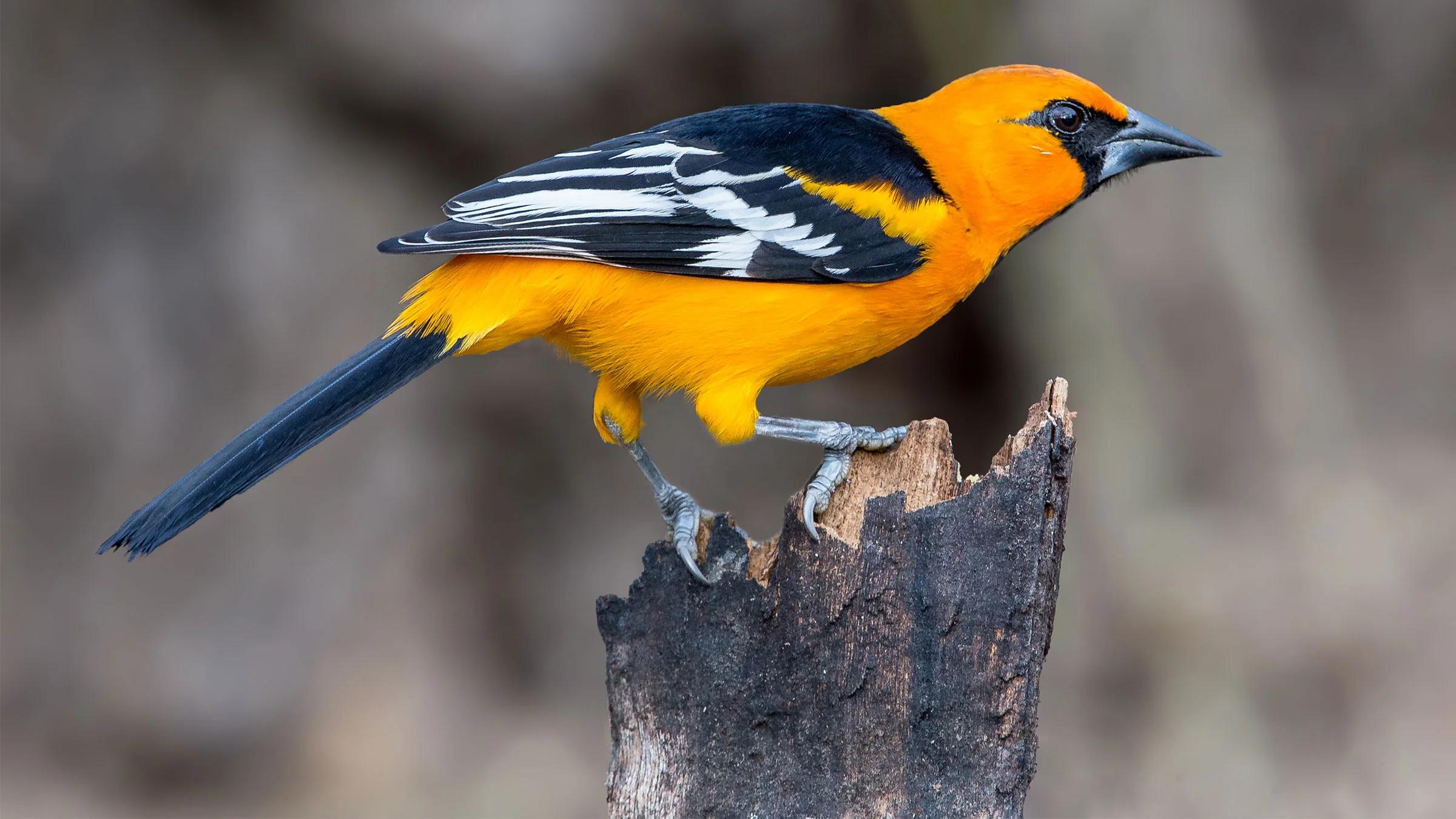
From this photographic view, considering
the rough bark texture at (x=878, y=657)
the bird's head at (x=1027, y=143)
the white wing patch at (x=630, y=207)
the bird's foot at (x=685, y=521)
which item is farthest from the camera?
the bird's head at (x=1027, y=143)

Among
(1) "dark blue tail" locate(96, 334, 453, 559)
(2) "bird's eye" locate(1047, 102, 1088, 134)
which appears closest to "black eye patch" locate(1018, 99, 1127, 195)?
(2) "bird's eye" locate(1047, 102, 1088, 134)

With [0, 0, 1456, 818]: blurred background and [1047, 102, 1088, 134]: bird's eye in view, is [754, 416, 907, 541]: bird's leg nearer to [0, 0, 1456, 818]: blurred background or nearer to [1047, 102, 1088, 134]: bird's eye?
[1047, 102, 1088, 134]: bird's eye

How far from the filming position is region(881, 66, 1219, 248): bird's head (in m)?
3.72

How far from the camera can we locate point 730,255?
338 cm

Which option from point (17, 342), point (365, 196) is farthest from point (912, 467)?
point (17, 342)

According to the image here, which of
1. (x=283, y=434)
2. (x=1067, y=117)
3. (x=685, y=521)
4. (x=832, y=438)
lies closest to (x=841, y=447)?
(x=832, y=438)

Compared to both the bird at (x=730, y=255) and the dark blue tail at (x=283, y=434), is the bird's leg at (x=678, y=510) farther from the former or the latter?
the dark blue tail at (x=283, y=434)

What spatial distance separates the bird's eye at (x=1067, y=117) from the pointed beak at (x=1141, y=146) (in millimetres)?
121

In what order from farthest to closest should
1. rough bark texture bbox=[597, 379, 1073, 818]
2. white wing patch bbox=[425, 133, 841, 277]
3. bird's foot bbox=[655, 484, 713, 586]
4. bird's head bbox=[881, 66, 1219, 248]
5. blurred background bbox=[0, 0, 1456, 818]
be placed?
blurred background bbox=[0, 0, 1456, 818] < bird's head bbox=[881, 66, 1219, 248] < bird's foot bbox=[655, 484, 713, 586] < white wing patch bbox=[425, 133, 841, 277] < rough bark texture bbox=[597, 379, 1073, 818]

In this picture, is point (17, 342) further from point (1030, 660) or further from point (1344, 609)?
point (1344, 609)

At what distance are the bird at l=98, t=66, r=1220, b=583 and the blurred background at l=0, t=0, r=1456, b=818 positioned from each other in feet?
6.86

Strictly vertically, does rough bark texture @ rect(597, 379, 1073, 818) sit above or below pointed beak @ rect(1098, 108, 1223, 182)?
below

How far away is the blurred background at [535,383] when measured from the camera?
18.0ft

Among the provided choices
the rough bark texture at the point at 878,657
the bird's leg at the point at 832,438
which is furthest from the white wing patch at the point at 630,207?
the rough bark texture at the point at 878,657
